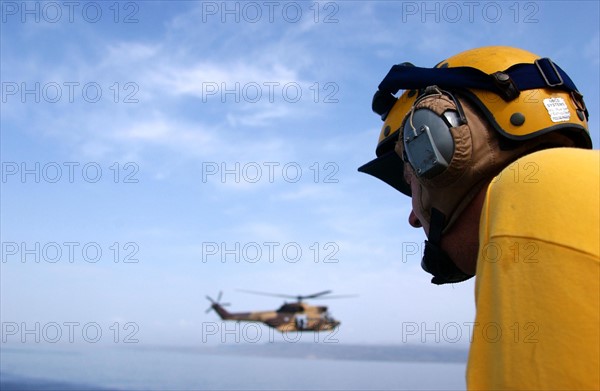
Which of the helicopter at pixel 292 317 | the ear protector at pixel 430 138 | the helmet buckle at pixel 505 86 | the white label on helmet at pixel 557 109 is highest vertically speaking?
the helmet buckle at pixel 505 86

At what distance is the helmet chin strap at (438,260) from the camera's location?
1.80 m

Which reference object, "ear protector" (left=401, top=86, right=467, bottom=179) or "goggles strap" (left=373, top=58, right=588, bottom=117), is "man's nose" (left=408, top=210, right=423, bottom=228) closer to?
"ear protector" (left=401, top=86, right=467, bottom=179)

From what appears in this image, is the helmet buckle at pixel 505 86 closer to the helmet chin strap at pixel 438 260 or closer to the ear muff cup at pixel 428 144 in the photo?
the ear muff cup at pixel 428 144

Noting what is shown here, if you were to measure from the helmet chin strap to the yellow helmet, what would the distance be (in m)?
0.22

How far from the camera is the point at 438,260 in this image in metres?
2.08

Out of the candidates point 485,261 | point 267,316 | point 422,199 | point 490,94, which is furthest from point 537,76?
point 267,316

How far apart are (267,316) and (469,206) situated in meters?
51.5

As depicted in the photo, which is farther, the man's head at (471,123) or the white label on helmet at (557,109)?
the white label on helmet at (557,109)

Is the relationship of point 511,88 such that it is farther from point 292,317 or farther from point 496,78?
point 292,317

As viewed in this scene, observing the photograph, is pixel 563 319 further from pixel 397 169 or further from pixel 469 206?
pixel 397 169

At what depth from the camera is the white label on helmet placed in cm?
189

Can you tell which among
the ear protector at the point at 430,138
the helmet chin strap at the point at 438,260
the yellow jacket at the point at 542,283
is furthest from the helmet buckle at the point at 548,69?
the yellow jacket at the point at 542,283

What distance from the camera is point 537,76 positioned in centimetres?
195

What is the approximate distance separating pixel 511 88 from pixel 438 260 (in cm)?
65
